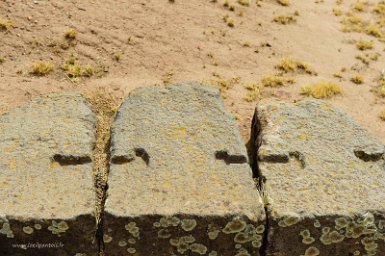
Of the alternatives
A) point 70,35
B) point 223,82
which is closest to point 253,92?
point 223,82

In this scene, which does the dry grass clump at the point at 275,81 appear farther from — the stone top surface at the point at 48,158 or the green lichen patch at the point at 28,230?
the green lichen patch at the point at 28,230

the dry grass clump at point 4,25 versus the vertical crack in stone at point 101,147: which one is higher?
the dry grass clump at point 4,25

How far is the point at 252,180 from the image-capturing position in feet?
22.3

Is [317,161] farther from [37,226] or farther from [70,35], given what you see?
[70,35]

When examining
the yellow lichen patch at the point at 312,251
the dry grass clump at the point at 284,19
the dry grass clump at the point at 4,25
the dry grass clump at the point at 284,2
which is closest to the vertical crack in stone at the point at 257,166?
the yellow lichen patch at the point at 312,251

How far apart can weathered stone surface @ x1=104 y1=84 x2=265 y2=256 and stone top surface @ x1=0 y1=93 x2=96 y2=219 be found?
1.37 feet

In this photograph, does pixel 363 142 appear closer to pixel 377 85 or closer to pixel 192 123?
pixel 192 123

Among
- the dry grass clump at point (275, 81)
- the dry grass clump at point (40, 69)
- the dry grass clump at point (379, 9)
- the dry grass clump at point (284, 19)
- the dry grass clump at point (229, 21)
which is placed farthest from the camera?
the dry grass clump at point (379, 9)

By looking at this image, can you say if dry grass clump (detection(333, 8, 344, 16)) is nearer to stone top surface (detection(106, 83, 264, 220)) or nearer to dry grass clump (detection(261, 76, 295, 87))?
dry grass clump (detection(261, 76, 295, 87))

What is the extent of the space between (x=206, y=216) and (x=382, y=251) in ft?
7.96

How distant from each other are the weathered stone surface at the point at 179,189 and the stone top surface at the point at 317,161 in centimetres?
40

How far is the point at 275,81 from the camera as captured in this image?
11.6 metres

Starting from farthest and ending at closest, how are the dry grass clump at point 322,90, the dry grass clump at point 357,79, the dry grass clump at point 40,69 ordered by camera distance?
the dry grass clump at point 357,79, the dry grass clump at point 322,90, the dry grass clump at point 40,69

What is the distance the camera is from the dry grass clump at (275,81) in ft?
37.8
